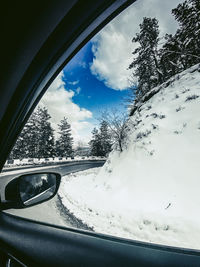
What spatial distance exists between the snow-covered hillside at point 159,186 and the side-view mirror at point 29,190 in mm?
2489

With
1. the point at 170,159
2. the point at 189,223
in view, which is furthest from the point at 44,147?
the point at 189,223

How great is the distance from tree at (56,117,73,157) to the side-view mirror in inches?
1595

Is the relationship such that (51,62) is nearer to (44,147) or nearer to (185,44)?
(185,44)

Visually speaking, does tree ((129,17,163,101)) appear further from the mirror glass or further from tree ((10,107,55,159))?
tree ((10,107,55,159))

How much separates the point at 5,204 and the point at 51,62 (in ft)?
4.05

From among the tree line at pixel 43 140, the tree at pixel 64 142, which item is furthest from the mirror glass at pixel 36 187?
the tree at pixel 64 142

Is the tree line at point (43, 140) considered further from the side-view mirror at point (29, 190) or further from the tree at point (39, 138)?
the side-view mirror at point (29, 190)

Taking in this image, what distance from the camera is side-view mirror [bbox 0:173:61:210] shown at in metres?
1.17

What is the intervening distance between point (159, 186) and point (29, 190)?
5169mm

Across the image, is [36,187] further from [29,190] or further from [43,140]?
[43,140]

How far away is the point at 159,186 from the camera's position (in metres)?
5.43

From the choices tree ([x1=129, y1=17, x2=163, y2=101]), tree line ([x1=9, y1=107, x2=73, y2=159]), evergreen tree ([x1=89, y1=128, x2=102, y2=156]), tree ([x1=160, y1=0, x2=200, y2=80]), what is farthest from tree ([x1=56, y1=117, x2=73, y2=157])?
tree ([x1=160, y1=0, x2=200, y2=80])

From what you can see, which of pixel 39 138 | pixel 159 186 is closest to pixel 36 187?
pixel 159 186

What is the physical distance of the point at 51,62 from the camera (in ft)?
3.70
